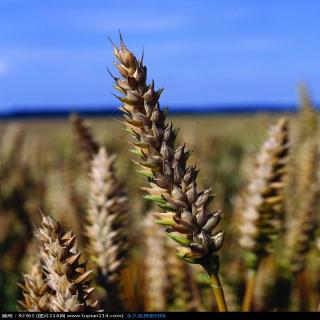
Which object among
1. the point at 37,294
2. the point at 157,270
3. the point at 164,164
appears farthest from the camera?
the point at 157,270

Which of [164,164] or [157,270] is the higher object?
[164,164]

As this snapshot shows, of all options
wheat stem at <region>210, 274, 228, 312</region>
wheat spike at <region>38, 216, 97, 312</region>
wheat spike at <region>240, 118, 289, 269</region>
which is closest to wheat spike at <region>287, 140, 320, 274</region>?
wheat spike at <region>240, 118, 289, 269</region>

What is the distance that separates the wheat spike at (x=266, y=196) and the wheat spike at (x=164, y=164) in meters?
0.81

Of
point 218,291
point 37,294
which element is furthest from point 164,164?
point 37,294

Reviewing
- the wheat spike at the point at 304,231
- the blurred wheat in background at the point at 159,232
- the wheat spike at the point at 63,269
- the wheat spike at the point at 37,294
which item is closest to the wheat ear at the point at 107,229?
the blurred wheat in background at the point at 159,232

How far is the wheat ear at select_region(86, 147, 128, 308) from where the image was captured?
2.18 metres

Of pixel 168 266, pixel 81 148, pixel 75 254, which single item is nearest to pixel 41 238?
pixel 75 254

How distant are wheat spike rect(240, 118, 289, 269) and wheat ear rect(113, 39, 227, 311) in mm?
807

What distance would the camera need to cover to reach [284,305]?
11.1 feet

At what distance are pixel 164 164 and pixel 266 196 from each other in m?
0.92

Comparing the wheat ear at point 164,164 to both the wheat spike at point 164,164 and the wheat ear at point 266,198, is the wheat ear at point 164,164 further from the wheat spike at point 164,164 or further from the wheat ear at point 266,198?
the wheat ear at point 266,198

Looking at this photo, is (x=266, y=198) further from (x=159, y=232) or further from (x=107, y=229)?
(x=159, y=232)

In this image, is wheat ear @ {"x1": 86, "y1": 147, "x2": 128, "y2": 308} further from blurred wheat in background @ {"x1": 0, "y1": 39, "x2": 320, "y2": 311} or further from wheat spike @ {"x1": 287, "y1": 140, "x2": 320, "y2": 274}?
wheat spike @ {"x1": 287, "y1": 140, "x2": 320, "y2": 274}

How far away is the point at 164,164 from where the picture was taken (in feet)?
4.57
